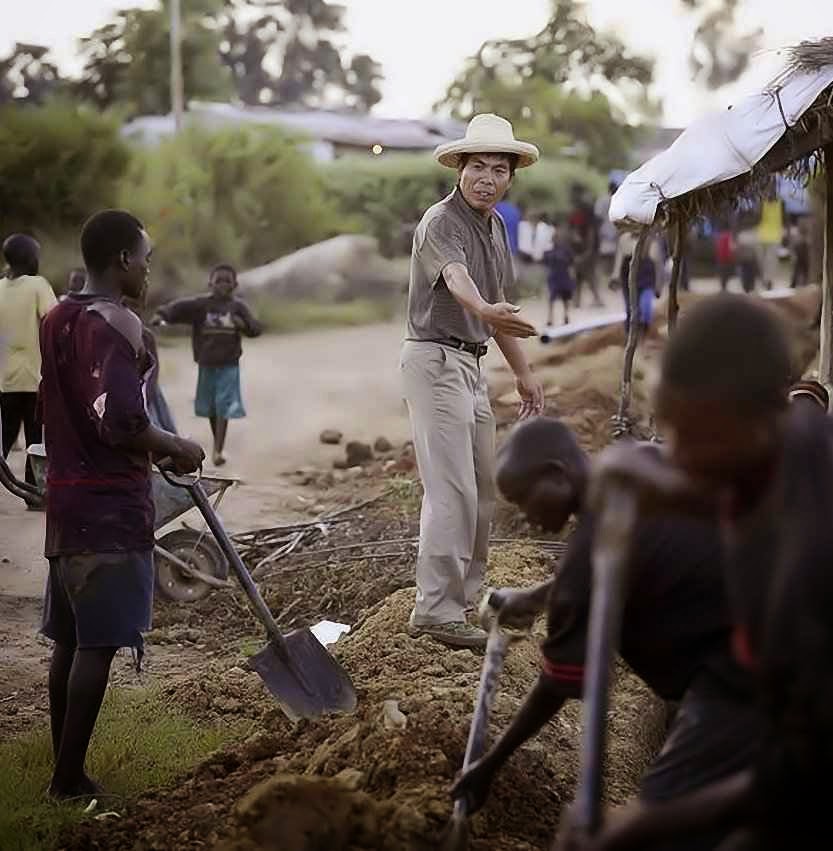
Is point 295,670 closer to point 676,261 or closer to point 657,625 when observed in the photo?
point 657,625

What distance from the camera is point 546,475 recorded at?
2852mm

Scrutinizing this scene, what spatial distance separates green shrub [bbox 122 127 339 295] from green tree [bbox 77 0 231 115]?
39.7 ft

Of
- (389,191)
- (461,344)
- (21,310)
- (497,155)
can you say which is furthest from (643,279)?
(389,191)

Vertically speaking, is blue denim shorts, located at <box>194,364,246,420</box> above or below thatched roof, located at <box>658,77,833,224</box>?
below

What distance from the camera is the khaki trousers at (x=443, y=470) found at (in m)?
5.38

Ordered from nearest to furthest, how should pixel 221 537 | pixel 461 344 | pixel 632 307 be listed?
pixel 221 537 < pixel 461 344 < pixel 632 307

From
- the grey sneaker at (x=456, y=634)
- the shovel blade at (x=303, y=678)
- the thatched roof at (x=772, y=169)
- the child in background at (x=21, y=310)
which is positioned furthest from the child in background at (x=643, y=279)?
the shovel blade at (x=303, y=678)

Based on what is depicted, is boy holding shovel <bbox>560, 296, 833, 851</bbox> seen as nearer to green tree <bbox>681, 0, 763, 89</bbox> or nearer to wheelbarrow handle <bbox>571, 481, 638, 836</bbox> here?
wheelbarrow handle <bbox>571, 481, 638, 836</bbox>

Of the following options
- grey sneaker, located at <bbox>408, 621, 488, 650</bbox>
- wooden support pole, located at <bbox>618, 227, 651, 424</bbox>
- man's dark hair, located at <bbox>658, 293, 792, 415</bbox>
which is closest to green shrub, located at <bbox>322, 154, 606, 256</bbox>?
wooden support pole, located at <bbox>618, 227, 651, 424</bbox>

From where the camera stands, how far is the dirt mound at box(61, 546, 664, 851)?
3297 millimetres

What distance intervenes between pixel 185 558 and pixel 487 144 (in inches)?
107

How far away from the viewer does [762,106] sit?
21.8ft

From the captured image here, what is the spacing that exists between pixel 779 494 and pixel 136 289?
282cm

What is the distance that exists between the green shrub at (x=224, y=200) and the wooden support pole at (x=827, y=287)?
13880 mm
